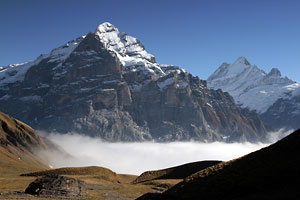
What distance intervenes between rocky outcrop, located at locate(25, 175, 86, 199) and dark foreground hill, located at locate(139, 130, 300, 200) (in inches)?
1060

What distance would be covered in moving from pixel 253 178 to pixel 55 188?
39641 millimetres

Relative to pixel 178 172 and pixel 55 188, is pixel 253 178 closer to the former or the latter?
pixel 55 188

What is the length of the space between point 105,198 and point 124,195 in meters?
8.53

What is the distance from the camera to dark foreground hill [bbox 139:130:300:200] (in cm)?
4267

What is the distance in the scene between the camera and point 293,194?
38.0m

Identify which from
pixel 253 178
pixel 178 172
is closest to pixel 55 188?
pixel 253 178

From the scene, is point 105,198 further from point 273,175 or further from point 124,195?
point 273,175

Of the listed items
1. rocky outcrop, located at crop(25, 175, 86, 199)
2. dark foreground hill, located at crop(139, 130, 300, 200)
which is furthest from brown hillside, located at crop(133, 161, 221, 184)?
dark foreground hill, located at crop(139, 130, 300, 200)

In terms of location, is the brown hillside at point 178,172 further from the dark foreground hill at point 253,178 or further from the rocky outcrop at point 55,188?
the dark foreground hill at point 253,178

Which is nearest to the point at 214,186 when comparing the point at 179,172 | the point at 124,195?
the point at 124,195

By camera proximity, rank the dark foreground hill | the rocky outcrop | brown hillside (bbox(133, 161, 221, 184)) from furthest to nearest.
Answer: brown hillside (bbox(133, 161, 221, 184)) → the rocky outcrop → the dark foreground hill

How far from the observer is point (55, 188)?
70.8m

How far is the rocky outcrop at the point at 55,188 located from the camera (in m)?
68.9

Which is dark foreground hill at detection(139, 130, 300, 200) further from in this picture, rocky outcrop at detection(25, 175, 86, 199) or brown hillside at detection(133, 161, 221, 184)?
brown hillside at detection(133, 161, 221, 184)
